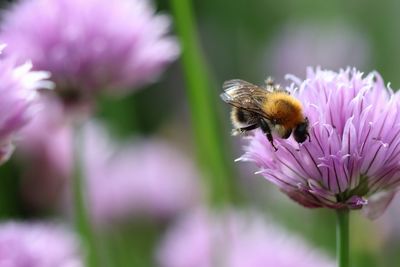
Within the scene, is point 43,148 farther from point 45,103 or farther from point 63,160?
point 45,103

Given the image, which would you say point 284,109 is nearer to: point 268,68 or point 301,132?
point 301,132

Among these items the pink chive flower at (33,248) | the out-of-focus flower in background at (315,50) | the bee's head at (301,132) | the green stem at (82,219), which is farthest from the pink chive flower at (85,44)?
the out-of-focus flower in background at (315,50)

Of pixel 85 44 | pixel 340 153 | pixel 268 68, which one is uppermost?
pixel 268 68

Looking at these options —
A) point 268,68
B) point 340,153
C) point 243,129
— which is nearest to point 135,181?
point 268,68

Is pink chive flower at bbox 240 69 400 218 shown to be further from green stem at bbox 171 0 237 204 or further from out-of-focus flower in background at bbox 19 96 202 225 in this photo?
out-of-focus flower in background at bbox 19 96 202 225

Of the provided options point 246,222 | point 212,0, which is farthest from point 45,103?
point 212,0

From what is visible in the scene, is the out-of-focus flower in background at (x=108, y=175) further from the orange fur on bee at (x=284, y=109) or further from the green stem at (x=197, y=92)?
the orange fur on bee at (x=284, y=109)
